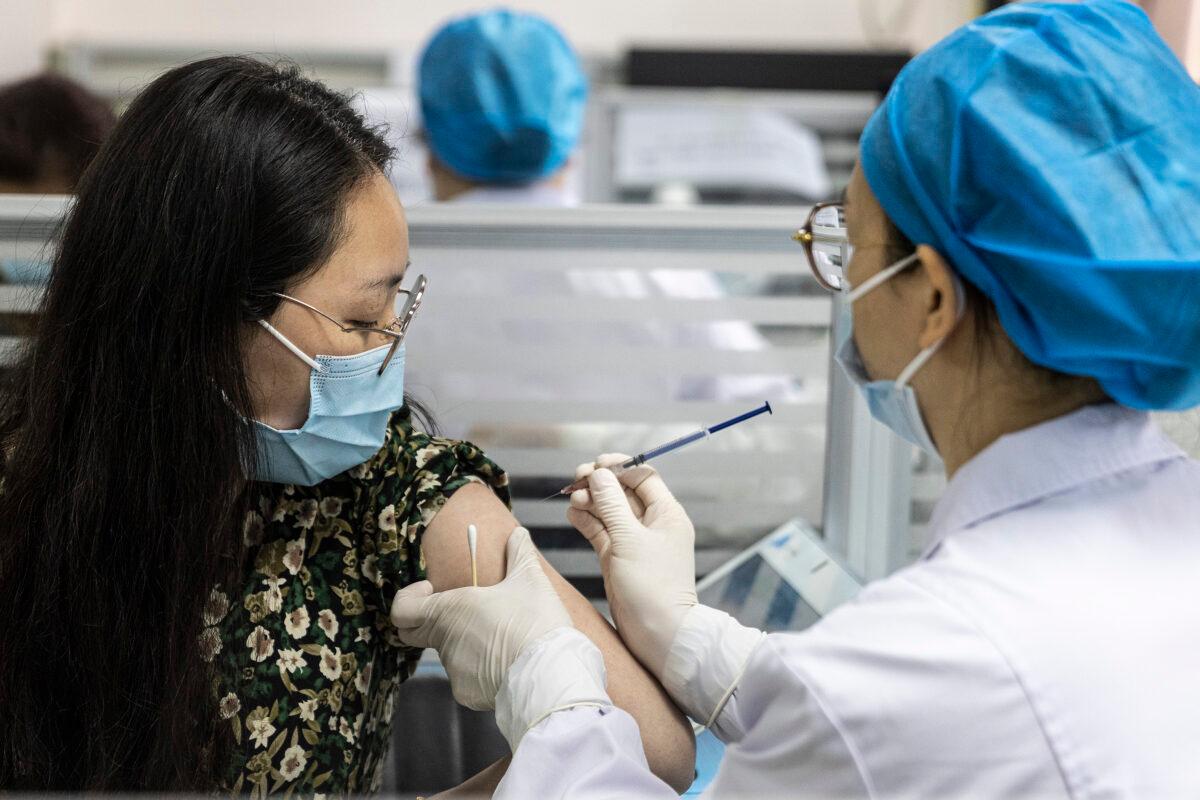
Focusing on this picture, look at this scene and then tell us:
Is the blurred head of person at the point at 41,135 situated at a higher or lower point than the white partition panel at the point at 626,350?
higher

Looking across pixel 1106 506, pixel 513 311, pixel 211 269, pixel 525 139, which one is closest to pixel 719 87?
pixel 525 139

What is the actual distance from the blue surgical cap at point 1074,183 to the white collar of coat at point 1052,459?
27 millimetres

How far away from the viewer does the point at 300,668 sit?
1190mm

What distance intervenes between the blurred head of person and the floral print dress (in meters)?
1.17

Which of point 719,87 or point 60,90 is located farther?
point 719,87

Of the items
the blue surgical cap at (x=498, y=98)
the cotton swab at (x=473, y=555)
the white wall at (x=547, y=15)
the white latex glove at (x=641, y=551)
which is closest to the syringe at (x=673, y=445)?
the white latex glove at (x=641, y=551)

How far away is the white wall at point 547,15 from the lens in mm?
4250

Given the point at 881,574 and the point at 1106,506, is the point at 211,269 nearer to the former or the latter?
the point at 1106,506

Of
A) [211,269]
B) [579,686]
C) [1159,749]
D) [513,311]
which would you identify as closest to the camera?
[1159,749]

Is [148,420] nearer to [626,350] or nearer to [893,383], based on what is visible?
[626,350]

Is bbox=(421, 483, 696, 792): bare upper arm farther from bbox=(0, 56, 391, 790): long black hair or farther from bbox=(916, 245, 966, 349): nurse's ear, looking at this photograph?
bbox=(916, 245, 966, 349): nurse's ear

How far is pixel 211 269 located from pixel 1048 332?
81cm

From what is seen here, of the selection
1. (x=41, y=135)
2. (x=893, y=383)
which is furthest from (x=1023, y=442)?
(x=41, y=135)

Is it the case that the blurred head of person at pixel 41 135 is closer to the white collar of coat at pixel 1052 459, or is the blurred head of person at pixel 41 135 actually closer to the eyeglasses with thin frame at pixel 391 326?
the eyeglasses with thin frame at pixel 391 326
